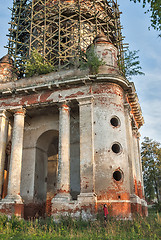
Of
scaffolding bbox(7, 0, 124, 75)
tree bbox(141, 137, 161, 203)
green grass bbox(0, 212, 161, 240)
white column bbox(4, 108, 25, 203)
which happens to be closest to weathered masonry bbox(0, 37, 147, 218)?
white column bbox(4, 108, 25, 203)

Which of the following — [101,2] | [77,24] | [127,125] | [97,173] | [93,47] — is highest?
[101,2]

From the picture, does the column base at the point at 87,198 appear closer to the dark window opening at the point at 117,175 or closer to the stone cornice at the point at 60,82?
the dark window opening at the point at 117,175

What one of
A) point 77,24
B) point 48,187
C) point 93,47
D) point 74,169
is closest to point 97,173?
point 74,169

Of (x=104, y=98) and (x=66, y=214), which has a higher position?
(x=104, y=98)

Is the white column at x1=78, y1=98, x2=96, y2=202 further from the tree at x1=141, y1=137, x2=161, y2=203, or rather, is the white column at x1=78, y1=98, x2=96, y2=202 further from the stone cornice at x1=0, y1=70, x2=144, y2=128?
the tree at x1=141, y1=137, x2=161, y2=203

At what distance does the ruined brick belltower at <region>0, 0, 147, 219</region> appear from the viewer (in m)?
12.3

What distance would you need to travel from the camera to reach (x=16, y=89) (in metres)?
15.0

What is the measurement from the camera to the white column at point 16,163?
43.5ft

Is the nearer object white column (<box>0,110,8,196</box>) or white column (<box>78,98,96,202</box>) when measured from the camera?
white column (<box>78,98,96,202</box>)

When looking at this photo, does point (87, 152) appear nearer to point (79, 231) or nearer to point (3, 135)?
point (79, 231)

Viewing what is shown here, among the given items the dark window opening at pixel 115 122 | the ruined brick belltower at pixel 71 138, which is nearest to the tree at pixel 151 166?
the ruined brick belltower at pixel 71 138

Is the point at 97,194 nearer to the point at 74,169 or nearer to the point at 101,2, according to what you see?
the point at 74,169

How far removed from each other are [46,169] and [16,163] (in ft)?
11.5

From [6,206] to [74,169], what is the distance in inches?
165
